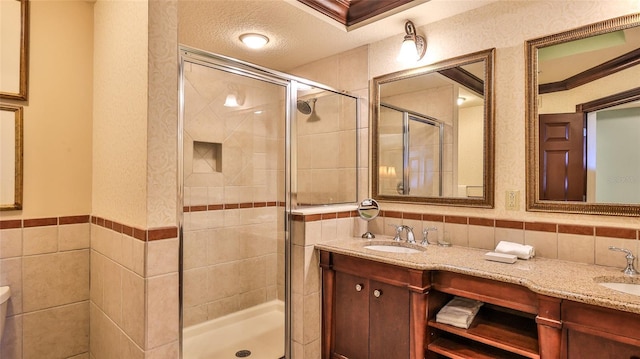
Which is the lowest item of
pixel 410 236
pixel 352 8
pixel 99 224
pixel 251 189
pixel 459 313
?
pixel 459 313

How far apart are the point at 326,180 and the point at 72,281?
175 cm

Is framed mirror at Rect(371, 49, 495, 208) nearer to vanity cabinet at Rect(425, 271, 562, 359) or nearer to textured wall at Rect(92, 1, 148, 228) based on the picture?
vanity cabinet at Rect(425, 271, 562, 359)

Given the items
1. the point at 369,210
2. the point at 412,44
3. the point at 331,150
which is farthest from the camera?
the point at 331,150

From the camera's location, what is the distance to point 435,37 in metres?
2.26

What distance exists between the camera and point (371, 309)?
1.91 metres

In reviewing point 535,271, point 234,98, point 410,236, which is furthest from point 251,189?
point 535,271

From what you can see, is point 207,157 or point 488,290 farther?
point 207,157

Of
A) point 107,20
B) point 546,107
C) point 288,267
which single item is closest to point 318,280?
point 288,267

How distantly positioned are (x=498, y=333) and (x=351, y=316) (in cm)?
80

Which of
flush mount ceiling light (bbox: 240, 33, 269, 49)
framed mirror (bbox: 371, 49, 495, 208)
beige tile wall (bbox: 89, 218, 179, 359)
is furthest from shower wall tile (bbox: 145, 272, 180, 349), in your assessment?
flush mount ceiling light (bbox: 240, 33, 269, 49)

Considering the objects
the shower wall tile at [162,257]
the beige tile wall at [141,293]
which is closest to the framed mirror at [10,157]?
the beige tile wall at [141,293]

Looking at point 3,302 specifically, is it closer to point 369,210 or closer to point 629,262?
point 369,210

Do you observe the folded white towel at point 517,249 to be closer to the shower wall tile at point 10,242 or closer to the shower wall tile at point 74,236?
the shower wall tile at point 74,236

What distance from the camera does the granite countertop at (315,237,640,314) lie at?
122 centimetres
